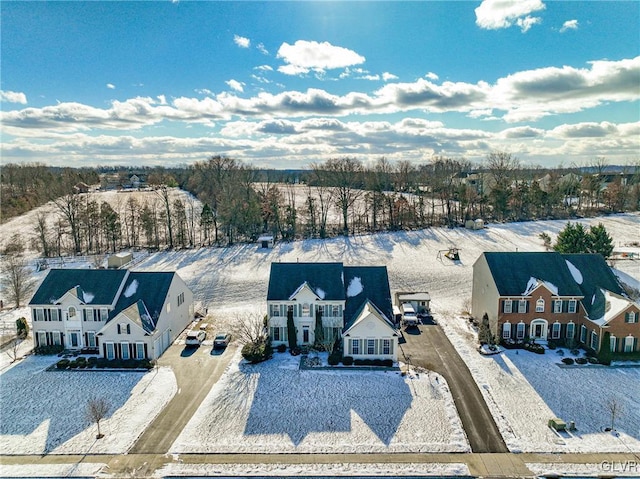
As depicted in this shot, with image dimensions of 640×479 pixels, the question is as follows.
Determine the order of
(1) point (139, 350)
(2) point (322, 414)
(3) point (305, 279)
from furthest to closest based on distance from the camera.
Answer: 1. (3) point (305, 279)
2. (1) point (139, 350)
3. (2) point (322, 414)

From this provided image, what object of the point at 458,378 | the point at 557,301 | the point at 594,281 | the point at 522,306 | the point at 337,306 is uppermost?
the point at 594,281

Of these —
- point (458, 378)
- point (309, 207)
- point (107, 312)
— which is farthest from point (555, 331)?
point (309, 207)

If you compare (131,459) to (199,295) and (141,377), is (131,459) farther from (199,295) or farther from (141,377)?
(199,295)

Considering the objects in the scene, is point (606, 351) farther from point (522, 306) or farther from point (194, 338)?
point (194, 338)

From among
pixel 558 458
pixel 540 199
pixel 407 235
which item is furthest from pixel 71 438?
pixel 540 199

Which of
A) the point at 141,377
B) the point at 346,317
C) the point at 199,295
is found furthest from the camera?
the point at 199,295

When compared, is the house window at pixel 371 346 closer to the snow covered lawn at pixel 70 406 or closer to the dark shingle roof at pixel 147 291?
the snow covered lawn at pixel 70 406
